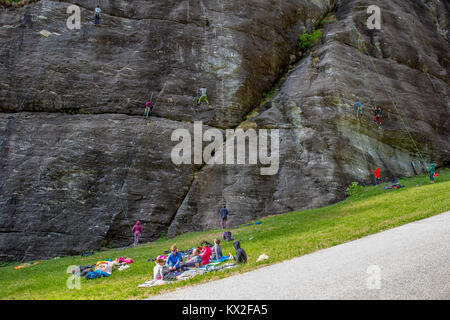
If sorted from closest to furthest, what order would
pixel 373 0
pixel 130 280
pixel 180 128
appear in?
1. pixel 130 280
2. pixel 180 128
3. pixel 373 0

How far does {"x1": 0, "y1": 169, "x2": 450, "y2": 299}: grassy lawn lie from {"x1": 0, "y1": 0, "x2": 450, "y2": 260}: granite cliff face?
148 inches

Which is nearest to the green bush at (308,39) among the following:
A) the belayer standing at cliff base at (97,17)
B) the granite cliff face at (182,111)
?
the granite cliff face at (182,111)

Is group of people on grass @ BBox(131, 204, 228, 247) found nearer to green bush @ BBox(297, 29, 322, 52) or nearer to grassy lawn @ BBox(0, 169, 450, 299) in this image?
grassy lawn @ BBox(0, 169, 450, 299)

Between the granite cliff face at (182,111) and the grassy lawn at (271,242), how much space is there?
3758mm

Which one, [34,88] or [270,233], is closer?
[270,233]

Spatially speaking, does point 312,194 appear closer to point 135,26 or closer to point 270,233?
point 270,233

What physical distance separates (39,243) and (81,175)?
5.42 m

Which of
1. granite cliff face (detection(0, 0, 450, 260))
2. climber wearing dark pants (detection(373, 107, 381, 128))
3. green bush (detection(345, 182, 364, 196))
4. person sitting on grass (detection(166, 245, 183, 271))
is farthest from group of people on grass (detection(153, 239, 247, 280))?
climber wearing dark pants (detection(373, 107, 381, 128))

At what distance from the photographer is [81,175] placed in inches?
873

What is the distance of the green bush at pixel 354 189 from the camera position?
845 inches

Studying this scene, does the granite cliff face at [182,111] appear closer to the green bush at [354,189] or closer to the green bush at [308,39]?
the green bush at [354,189]

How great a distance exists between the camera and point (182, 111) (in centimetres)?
2767

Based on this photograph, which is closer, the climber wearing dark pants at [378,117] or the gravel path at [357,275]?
the gravel path at [357,275]
